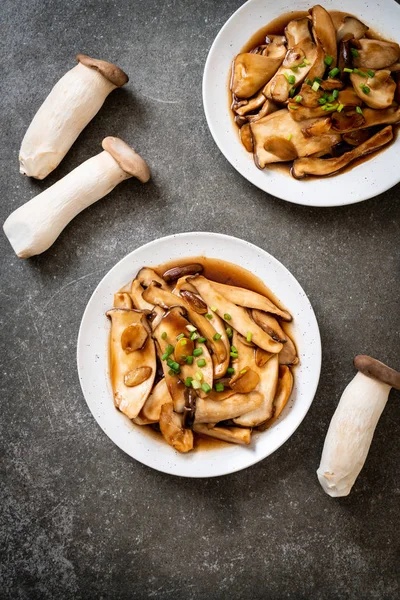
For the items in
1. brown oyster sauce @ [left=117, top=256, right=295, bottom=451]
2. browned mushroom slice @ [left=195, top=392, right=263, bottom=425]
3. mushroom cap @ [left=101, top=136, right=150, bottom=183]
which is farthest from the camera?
mushroom cap @ [left=101, top=136, right=150, bottom=183]

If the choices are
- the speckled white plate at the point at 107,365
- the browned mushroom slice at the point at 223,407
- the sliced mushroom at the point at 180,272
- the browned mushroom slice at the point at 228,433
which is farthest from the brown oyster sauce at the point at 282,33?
the browned mushroom slice at the point at 228,433

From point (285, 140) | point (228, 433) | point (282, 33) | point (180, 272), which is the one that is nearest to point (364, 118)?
point (285, 140)

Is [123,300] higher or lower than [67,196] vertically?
lower

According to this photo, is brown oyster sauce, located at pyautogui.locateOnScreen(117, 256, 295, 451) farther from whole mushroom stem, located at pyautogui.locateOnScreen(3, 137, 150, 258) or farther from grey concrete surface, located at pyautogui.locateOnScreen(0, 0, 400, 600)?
whole mushroom stem, located at pyautogui.locateOnScreen(3, 137, 150, 258)

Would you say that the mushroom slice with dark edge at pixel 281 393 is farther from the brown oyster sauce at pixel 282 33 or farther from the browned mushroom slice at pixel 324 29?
the browned mushroom slice at pixel 324 29

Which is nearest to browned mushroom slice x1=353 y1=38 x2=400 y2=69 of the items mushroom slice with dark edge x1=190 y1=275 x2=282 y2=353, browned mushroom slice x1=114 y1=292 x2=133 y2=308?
mushroom slice with dark edge x1=190 y1=275 x2=282 y2=353

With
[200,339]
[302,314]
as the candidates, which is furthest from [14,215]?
[302,314]

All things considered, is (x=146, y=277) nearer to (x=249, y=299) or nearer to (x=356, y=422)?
(x=249, y=299)

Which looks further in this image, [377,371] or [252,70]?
[252,70]

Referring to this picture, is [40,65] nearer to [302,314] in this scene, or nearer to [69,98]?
[69,98]
